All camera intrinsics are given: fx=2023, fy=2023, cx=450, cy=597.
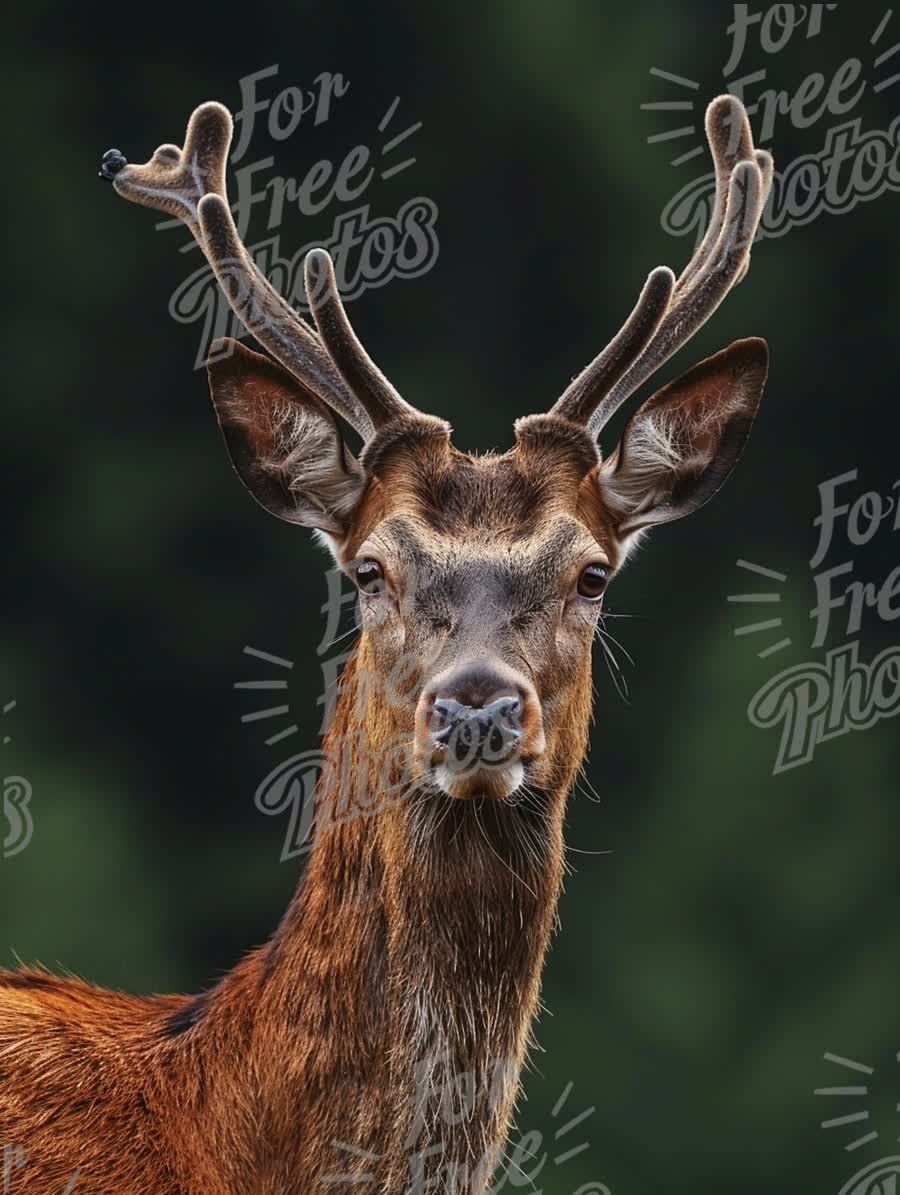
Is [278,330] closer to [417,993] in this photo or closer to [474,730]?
[474,730]

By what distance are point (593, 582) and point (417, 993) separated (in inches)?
31.8

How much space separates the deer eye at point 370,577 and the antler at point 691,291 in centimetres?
48

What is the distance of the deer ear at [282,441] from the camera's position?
12.6ft

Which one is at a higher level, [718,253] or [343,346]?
[718,253]

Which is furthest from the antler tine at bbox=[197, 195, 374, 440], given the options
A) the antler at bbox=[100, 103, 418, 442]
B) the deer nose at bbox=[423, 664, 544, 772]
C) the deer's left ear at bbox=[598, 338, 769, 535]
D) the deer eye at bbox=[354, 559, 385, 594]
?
the deer nose at bbox=[423, 664, 544, 772]

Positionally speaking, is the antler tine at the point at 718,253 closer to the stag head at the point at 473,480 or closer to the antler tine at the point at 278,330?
the stag head at the point at 473,480

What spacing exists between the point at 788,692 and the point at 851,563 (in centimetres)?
99

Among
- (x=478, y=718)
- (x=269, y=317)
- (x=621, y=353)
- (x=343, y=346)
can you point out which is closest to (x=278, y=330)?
(x=269, y=317)

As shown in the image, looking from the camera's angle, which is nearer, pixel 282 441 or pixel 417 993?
pixel 417 993

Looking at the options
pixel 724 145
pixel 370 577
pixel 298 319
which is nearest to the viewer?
pixel 370 577

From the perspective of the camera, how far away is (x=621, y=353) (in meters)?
3.81

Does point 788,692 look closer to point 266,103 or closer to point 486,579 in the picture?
point 266,103

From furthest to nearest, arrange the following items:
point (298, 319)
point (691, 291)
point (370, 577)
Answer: point (691, 291)
point (298, 319)
point (370, 577)

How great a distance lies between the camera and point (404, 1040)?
3510mm
